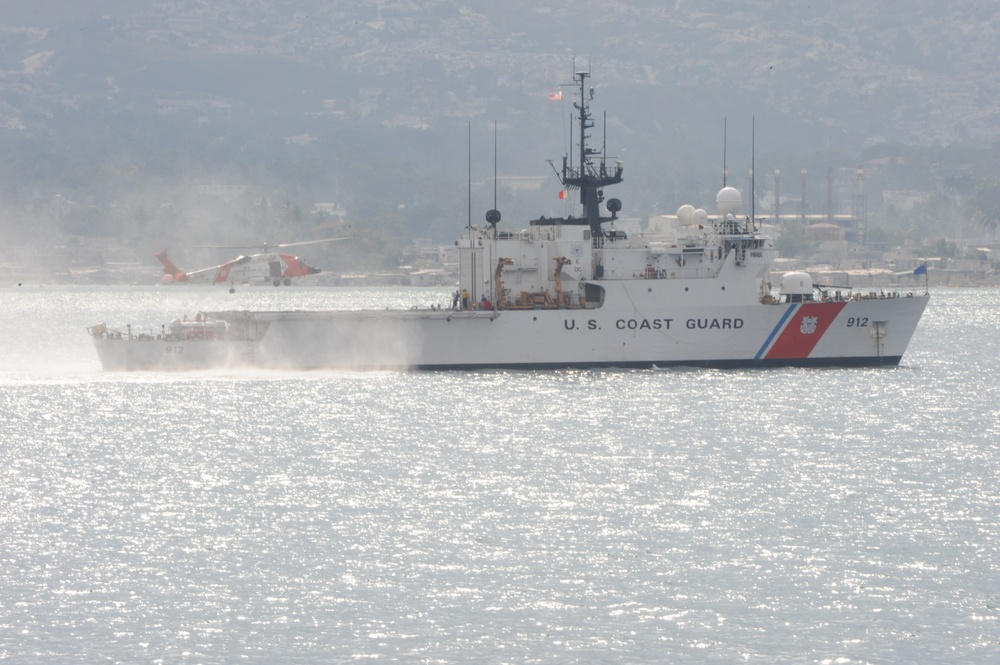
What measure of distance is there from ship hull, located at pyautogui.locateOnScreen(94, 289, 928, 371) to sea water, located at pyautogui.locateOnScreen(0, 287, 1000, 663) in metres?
0.73

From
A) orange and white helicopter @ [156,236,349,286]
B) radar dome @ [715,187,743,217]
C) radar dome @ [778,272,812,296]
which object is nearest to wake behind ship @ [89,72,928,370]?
radar dome @ [778,272,812,296]

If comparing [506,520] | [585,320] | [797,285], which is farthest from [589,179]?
[506,520]

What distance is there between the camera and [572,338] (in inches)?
2032

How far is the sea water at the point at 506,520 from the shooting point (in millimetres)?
24125

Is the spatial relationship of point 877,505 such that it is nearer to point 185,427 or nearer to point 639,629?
point 639,629

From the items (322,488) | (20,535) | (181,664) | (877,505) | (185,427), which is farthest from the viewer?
(185,427)

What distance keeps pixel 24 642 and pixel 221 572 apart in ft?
14.1

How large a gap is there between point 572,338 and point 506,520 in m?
21.0

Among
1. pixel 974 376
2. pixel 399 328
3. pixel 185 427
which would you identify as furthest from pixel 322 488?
pixel 974 376

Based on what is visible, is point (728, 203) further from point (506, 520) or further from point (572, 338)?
point (506, 520)

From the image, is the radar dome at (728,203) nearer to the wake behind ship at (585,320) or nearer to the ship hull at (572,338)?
the wake behind ship at (585,320)

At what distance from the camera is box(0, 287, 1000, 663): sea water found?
950 inches

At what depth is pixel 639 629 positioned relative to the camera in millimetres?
24281

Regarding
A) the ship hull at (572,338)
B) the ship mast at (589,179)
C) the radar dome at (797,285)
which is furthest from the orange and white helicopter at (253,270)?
the radar dome at (797,285)
